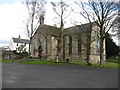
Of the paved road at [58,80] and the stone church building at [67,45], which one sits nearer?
the paved road at [58,80]

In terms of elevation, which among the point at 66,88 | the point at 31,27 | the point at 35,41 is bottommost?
the point at 66,88

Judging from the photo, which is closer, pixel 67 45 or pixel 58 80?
pixel 58 80

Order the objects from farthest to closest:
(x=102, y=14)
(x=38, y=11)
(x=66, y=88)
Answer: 1. (x=38, y=11)
2. (x=102, y=14)
3. (x=66, y=88)

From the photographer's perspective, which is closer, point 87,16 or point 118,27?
point 118,27

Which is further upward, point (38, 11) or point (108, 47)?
point (38, 11)

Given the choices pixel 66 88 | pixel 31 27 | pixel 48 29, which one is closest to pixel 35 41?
pixel 48 29

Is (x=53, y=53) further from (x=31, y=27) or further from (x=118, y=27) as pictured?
(x=118, y=27)

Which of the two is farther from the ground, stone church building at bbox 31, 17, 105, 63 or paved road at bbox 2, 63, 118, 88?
stone church building at bbox 31, 17, 105, 63

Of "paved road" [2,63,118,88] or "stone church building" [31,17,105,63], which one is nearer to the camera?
"paved road" [2,63,118,88]

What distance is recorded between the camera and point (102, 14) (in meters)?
25.4

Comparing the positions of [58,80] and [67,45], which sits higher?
[67,45]

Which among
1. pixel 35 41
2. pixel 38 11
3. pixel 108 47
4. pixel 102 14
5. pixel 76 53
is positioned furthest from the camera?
pixel 108 47

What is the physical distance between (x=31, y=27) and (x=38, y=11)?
4926 mm

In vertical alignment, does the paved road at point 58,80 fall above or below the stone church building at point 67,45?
below
